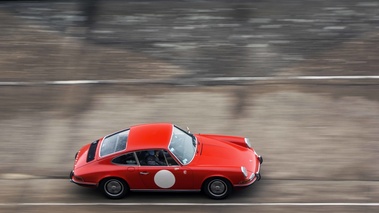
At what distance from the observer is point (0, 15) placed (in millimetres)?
20594

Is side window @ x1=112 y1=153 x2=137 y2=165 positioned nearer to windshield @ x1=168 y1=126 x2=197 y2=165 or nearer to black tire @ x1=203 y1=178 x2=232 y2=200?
windshield @ x1=168 y1=126 x2=197 y2=165

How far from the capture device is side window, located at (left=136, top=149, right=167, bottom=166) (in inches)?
463

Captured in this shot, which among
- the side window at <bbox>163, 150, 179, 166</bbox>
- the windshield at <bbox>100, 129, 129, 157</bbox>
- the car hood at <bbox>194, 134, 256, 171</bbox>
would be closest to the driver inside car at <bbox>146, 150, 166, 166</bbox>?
the side window at <bbox>163, 150, 179, 166</bbox>

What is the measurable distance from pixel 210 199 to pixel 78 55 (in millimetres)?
7973

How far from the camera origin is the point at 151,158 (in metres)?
11.8

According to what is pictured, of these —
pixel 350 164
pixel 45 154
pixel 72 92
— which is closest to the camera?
pixel 350 164

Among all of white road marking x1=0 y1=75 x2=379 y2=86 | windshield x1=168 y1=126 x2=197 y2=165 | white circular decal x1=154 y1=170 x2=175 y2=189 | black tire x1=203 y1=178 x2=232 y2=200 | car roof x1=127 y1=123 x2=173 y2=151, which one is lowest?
black tire x1=203 y1=178 x2=232 y2=200

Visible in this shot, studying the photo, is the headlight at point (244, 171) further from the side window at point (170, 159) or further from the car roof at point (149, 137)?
the car roof at point (149, 137)

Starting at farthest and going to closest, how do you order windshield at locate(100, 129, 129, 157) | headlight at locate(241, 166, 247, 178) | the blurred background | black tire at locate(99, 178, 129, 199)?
1. the blurred background
2. windshield at locate(100, 129, 129, 157)
3. black tire at locate(99, 178, 129, 199)
4. headlight at locate(241, 166, 247, 178)

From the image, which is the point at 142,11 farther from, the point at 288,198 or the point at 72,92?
the point at 288,198

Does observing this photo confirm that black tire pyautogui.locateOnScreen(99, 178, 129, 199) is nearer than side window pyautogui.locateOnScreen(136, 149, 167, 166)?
No

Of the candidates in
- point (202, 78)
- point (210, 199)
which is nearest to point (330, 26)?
point (202, 78)

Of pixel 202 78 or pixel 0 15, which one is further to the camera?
pixel 0 15

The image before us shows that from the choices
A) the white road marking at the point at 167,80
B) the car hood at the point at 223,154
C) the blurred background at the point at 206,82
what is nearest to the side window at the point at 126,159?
the car hood at the point at 223,154
